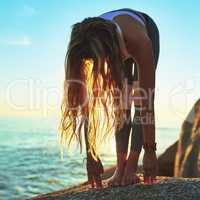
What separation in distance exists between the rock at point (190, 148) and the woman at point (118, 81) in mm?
2890

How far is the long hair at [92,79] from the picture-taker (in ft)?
10.9

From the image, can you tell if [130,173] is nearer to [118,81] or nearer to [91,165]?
[91,165]

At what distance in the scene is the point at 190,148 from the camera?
7133 millimetres

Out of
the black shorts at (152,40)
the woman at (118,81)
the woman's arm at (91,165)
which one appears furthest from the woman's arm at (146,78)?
the woman's arm at (91,165)

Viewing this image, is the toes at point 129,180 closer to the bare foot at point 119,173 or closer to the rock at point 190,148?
the bare foot at point 119,173

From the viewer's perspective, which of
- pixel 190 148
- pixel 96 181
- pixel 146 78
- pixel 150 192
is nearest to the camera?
pixel 146 78

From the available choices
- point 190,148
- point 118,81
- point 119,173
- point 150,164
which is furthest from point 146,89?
point 190,148

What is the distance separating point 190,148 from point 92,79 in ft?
12.9

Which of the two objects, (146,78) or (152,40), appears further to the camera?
(152,40)

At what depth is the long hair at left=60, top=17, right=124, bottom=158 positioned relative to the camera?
3322mm

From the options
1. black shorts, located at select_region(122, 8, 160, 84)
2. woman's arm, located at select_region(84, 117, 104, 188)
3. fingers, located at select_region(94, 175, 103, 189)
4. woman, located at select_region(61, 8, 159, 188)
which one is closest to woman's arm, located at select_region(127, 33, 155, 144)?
woman, located at select_region(61, 8, 159, 188)

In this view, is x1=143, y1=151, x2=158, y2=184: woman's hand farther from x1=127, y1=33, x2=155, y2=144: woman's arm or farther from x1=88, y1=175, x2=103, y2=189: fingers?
x1=88, y1=175, x2=103, y2=189: fingers

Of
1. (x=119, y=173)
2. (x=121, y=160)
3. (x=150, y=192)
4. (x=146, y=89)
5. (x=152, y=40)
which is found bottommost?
(x=150, y=192)

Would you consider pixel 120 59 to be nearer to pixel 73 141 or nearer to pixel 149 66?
pixel 149 66
